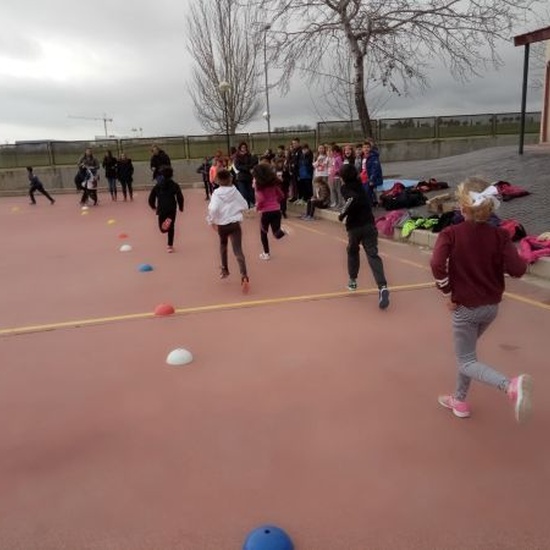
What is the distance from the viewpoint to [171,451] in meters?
3.44

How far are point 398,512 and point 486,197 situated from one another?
73.0 inches

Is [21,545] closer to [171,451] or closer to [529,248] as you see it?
[171,451]

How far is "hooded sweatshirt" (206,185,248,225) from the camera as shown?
7.35 meters

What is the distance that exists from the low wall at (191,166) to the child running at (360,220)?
23688mm

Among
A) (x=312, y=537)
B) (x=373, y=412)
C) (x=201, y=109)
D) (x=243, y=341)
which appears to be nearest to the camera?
(x=312, y=537)

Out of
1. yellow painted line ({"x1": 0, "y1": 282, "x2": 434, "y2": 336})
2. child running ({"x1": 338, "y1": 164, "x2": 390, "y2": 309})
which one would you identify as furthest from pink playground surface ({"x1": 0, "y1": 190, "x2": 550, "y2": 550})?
child running ({"x1": 338, "y1": 164, "x2": 390, "y2": 309})

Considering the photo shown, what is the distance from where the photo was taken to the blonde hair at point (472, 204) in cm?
333

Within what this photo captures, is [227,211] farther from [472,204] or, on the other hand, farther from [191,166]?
[191,166]

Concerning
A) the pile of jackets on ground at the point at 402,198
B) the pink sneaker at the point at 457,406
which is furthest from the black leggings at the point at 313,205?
the pink sneaker at the point at 457,406

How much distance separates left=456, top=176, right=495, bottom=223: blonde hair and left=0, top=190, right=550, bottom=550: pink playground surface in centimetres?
135

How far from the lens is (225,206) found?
7.37 meters

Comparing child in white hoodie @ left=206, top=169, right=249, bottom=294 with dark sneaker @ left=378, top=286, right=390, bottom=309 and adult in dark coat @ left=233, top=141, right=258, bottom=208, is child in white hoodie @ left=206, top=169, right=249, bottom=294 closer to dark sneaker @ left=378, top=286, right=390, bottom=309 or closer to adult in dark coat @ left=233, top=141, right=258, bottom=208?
dark sneaker @ left=378, top=286, right=390, bottom=309

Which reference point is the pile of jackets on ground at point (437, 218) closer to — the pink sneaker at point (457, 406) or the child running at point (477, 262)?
the pink sneaker at point (457, 406)

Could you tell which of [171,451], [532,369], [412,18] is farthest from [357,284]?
[412,18]
